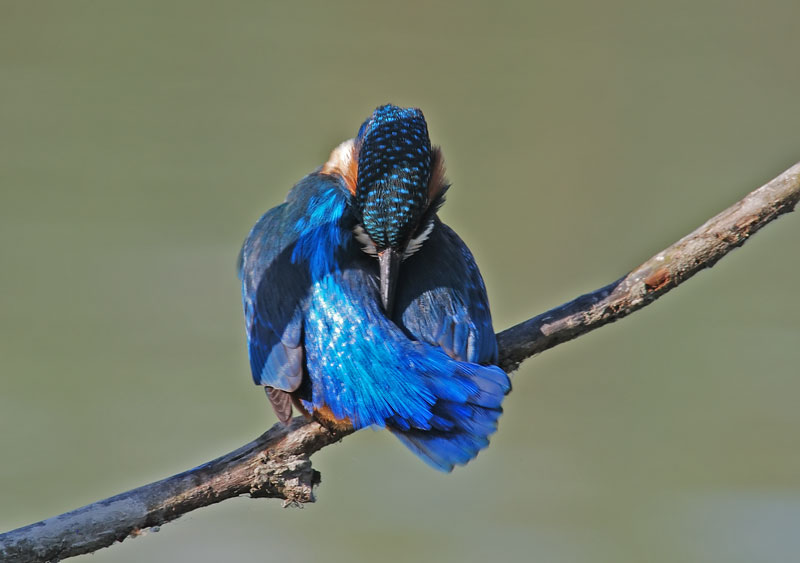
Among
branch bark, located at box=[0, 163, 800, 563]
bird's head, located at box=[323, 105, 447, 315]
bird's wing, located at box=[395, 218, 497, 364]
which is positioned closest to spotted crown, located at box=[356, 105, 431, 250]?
bird's head, located at box=[323, 105, 447, 315]

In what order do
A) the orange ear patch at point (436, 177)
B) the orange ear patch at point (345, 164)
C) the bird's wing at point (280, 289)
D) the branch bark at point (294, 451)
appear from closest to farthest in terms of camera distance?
the branch bark at point (294, 451) → the bird's wing at point (280, 289) → the orange ear patch at point (436, 177) → the orange ear patch at point (345, 164)

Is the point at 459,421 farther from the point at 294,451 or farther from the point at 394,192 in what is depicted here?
the point at 394,192

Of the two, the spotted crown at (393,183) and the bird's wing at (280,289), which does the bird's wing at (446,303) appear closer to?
the spotted crown at (393,183)

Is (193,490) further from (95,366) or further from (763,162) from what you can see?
(763,162)

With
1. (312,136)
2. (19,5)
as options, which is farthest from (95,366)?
(19,5)

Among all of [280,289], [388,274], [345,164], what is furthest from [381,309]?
[345,164]

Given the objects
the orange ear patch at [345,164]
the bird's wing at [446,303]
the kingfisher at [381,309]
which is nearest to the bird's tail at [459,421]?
the kingfisher at [381,309]
